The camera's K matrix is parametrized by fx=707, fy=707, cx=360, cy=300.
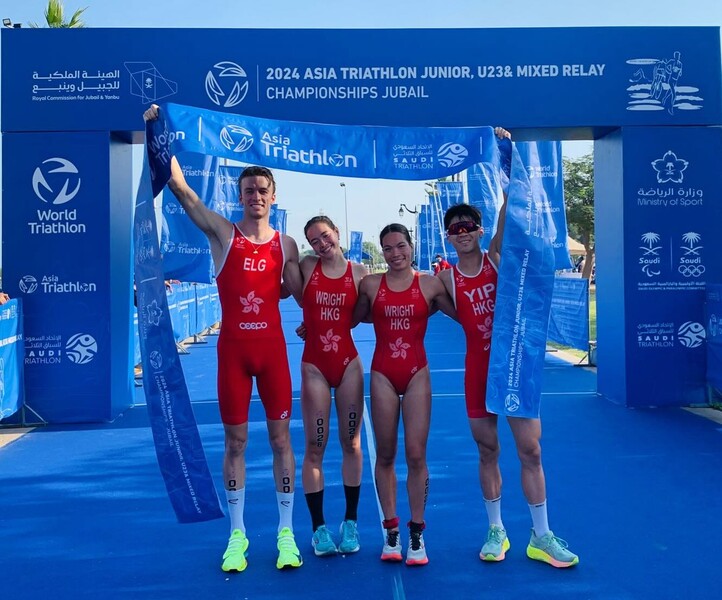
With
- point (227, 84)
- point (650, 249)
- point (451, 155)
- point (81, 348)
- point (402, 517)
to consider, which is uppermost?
point (227, 84)

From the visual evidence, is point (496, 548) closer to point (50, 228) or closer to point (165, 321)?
point (165, 321)

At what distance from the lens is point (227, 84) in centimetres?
779

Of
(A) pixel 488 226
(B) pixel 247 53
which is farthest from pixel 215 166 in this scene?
(A) pixel 488 226

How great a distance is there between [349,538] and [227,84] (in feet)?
17.9

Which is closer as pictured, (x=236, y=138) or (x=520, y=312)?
(x=520, y=312)

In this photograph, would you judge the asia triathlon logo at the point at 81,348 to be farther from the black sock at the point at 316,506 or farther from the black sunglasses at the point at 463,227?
the black sunglasses at the point at 463,227

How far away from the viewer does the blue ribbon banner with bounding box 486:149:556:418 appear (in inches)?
150

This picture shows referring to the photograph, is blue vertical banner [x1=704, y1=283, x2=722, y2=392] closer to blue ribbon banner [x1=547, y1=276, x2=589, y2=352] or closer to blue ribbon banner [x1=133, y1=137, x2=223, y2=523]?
blue ribbon banner [x1=547, y1=276, x2=589, y2=352]

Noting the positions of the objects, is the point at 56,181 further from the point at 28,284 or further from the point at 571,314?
the point at 571,314

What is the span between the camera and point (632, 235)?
27.0 feet

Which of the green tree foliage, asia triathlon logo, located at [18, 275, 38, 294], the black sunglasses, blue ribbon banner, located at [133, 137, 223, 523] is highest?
the green tree foliage

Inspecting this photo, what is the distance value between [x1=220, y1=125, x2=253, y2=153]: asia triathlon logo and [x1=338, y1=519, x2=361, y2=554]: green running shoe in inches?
98.9

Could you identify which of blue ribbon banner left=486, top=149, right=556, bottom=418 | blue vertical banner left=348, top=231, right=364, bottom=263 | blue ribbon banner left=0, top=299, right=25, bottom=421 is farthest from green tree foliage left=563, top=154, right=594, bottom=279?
blue ribbon banner left=486, top=149, right=556, bottom=418

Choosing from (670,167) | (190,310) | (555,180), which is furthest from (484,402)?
(190,310)
